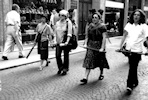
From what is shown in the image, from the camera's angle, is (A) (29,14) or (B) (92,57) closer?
(B) (92,57)

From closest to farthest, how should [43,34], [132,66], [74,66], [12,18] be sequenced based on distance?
[132,66] < [43,34] < [74,66] < [12,18]

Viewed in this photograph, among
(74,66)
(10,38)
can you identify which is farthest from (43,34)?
(10,38)

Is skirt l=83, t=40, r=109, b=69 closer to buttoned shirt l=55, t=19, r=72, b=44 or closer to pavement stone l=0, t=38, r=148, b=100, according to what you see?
A: pavement stone l=0, t=38, r=148, b=100

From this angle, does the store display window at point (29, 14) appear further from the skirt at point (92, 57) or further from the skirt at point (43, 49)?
the skirt at point (92, 57)

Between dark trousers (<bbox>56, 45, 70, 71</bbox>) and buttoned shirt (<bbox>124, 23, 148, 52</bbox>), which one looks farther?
dark trousers (<bbox>56, 45, 70, 71</bbox>)

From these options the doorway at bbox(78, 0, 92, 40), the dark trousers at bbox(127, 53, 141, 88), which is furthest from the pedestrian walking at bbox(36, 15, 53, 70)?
the doorway at bbox(78, 0, 92, 40)

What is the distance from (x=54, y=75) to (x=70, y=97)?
1.96 meters

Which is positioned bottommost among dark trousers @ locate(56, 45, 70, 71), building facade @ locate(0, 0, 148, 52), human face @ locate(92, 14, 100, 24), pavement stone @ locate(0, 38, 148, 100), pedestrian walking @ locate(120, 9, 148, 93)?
pavement stone @ locate(0, 38, 148, 100)

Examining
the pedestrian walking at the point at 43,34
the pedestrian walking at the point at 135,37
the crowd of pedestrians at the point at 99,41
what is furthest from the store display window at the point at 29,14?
the pedestrian walking at the point at 135,37

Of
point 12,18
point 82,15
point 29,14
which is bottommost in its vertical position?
point 12,18

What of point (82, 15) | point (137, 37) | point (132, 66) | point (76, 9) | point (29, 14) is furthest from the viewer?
point (82, 15)

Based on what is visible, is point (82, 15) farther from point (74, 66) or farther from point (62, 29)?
point (62, 29)

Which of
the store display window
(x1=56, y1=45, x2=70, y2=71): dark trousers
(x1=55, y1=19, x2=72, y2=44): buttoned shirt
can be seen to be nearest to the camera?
(x1=55, y1=19, x2=72, y2=44): buttoned shirt

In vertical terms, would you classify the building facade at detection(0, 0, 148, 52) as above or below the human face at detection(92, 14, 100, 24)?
above
